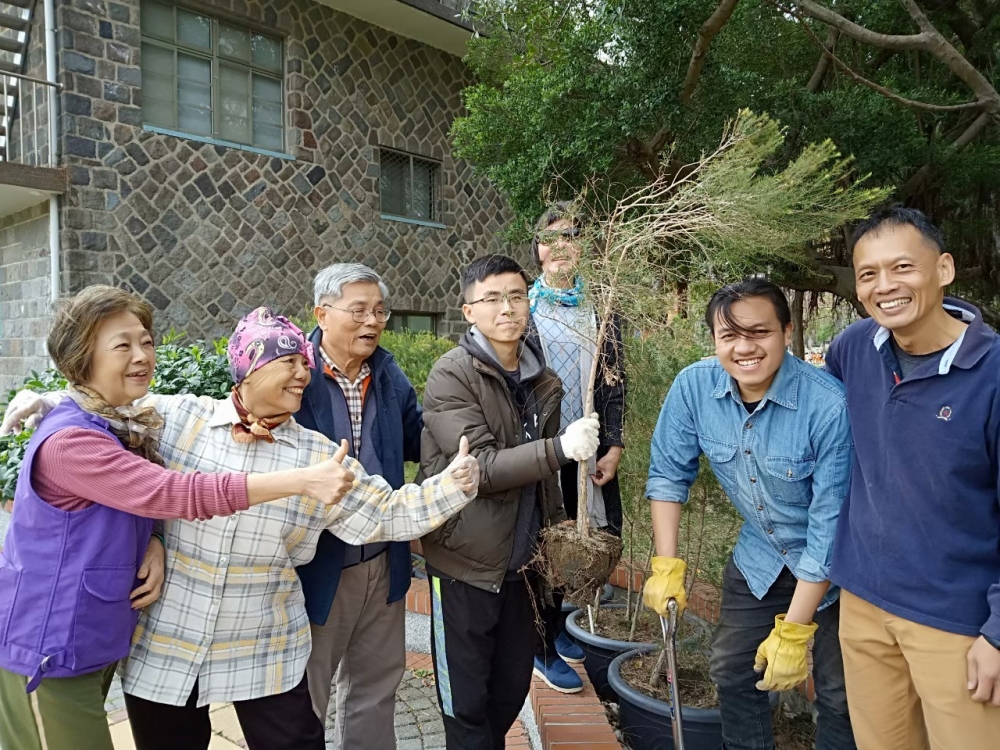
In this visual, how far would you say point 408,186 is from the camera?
10.3 m

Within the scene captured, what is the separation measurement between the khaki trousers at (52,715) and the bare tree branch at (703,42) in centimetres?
497

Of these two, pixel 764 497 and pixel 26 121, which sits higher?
pixel 26 121

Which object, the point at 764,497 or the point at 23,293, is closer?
the point at 764,497

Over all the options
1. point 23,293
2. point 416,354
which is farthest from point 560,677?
point 23,293

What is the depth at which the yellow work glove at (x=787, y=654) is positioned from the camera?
1962 millimetres

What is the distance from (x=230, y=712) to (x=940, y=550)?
2987 mm

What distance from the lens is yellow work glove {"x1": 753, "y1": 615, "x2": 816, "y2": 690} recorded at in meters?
1.96

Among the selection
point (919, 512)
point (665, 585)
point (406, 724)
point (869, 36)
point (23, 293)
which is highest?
point (869, 36)

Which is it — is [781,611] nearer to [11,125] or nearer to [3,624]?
[3,624]

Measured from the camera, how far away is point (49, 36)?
6.82m

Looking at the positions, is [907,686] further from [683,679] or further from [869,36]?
[869,36]

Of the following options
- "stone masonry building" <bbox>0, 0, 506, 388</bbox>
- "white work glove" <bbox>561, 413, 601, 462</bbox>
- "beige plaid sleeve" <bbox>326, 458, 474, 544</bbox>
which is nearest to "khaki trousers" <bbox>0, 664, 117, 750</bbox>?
"beige plaid sleeve" <bbox>326, 458, 474, 544</bbox>

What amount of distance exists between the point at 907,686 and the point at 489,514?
1299 mm

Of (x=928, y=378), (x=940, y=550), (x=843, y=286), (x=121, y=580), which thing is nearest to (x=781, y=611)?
(x=940, y=550)
